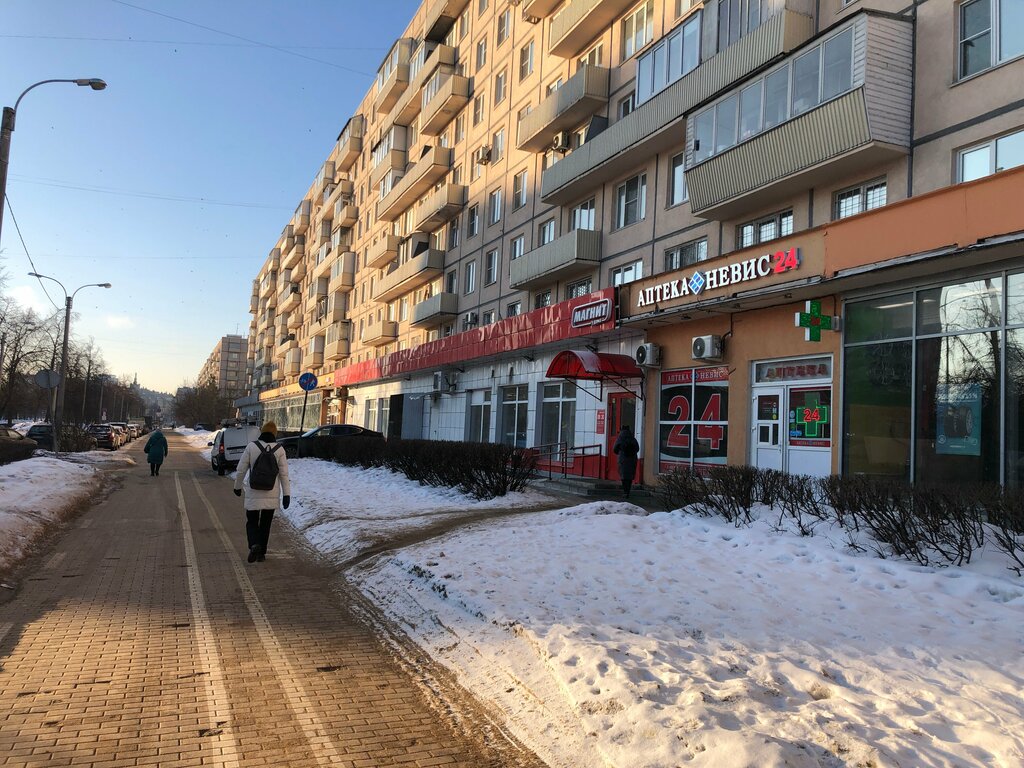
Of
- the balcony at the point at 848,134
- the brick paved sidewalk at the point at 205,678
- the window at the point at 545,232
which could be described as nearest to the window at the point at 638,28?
the window at the point at 545,232

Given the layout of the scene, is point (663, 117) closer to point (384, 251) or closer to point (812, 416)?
point (812, 416)

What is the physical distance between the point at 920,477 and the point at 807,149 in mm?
6473

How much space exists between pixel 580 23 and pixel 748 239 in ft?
37.0

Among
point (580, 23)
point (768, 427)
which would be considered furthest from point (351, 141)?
point (768, 427)

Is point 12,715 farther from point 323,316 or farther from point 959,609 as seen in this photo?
point 323,316

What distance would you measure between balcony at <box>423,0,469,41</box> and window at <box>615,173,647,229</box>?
21458 mm

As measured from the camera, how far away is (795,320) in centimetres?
1316

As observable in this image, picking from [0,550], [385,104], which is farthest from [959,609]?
[385,104]

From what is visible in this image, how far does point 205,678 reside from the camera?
15.0ft

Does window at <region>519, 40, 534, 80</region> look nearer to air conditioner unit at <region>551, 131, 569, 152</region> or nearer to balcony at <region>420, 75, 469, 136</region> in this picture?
air conditioner unit at <region>551, 131, 569, 152</region>

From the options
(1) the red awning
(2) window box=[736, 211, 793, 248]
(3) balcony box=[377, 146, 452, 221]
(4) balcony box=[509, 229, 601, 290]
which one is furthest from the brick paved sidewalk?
(3) balcony box=[377, 146, 452, 221]

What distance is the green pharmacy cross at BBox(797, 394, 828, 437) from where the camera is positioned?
13.3m

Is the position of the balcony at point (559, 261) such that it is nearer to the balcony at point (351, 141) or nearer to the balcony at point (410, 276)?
the balcony at point (410, 276)

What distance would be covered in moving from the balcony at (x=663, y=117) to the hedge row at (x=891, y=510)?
997 centimetres
